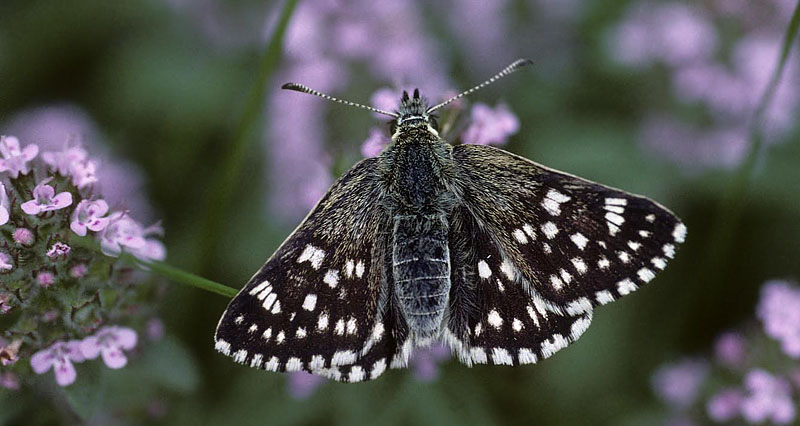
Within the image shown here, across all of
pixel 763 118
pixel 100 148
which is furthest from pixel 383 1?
pixel 763 118

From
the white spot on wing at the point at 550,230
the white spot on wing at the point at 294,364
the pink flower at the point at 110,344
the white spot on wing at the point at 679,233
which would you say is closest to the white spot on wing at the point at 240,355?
the white spot on wing at the point at 294,364

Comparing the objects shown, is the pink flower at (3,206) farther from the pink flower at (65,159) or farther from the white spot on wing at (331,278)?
the white spot on wing at (331,278)

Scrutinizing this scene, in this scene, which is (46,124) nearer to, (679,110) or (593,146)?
(593,146)

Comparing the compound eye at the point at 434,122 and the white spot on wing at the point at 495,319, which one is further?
the compound eye at the point at 434,122

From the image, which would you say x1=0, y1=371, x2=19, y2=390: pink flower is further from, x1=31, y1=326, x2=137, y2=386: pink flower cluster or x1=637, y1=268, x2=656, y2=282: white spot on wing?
x1=637, y1=268, x2=656, y2=282: white spot on wing

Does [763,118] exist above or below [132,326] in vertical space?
above

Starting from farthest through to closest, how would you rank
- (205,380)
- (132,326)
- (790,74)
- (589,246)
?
(790,74)
(205,380)
(132,326)
(589,246)

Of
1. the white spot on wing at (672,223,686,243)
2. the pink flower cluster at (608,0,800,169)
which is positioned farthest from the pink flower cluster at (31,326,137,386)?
the pink flower cluster at (608,0,800,169)

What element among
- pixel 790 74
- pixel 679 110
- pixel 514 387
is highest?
pixel 790 74
